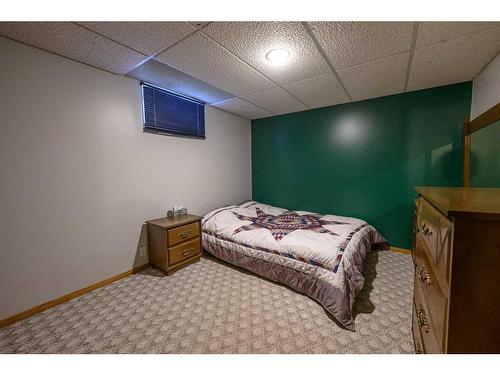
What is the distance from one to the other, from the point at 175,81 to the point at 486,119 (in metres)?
3.20

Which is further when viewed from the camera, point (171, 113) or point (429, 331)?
point (171, 113)

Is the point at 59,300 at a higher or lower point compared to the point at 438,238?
lower

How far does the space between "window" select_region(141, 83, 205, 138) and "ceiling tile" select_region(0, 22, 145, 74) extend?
524mm

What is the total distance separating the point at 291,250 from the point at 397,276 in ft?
4.22

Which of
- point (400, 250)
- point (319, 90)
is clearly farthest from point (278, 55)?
point (400, 250)

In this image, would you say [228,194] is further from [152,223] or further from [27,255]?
[27,255]

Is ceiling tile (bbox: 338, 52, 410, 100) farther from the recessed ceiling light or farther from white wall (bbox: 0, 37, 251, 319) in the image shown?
white wall (bbox: 0, 37, 251, 319)

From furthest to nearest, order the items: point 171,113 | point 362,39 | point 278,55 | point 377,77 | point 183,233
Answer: point 171,113 → point 183,233 → point 377,77 → point 278,55 → point 362,39

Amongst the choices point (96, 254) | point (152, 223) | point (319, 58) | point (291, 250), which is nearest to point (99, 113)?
point (152, 223)

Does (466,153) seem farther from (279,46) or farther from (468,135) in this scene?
(279,46)

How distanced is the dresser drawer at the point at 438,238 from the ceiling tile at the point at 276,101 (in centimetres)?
219

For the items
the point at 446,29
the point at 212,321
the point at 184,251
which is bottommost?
the point at 212,321

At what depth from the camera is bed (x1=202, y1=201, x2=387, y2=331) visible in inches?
66.6

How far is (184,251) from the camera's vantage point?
248 centimetres
